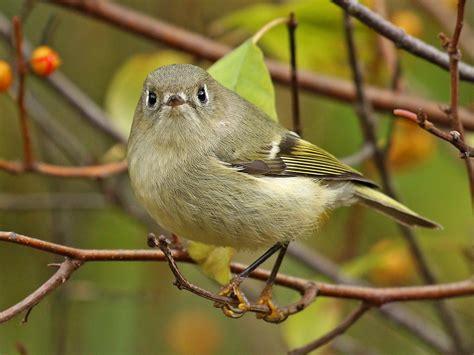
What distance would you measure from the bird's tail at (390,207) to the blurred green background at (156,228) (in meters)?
0.24

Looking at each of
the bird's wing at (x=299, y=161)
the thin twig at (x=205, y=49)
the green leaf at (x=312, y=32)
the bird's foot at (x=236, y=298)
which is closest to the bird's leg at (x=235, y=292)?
the bird's foot at (x=236, y=298)

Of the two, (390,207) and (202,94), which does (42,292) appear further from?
(390,207)

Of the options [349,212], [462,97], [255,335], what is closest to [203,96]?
[349,212]

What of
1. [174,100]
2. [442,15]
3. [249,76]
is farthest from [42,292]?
[442,15]

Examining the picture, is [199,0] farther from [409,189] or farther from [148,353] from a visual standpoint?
[148,353]

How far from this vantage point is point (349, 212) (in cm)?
350

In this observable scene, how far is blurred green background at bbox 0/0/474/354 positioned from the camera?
296 cm

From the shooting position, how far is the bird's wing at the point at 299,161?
2.32m

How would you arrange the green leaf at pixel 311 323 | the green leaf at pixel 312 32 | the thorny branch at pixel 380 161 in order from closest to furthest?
1. the thorny branch at pixel 380 161
2. the green leaf at pixel 311 323
3. the green leaf at pixel 312 32

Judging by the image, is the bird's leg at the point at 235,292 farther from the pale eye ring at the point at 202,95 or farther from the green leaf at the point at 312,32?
the green leaf at the point at 312,32

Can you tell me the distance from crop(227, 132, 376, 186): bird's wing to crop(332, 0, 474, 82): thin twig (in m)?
0.41

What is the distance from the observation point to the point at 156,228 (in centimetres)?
342

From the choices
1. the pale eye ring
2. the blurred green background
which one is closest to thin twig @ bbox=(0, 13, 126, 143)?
the blurred green background

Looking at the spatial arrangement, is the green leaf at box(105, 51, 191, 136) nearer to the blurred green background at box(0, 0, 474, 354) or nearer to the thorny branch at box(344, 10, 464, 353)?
the blurred green background at box(0, 0, 474, 354)
